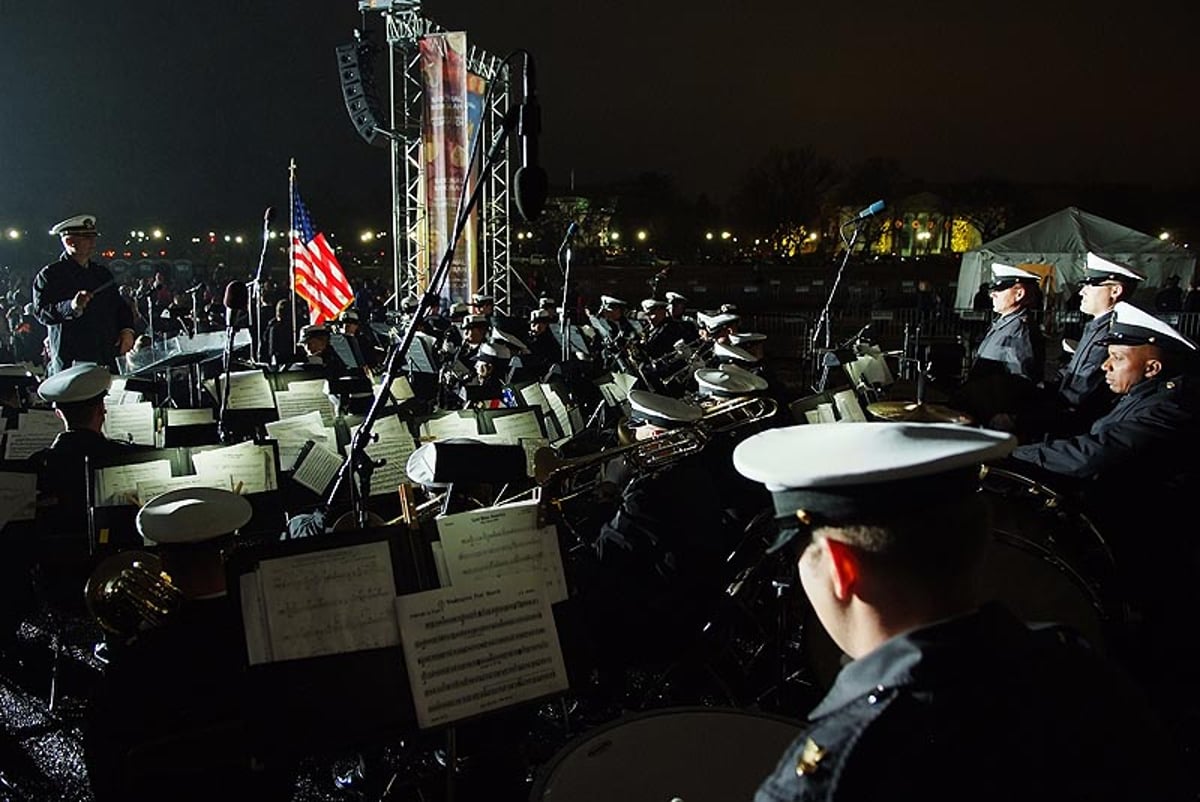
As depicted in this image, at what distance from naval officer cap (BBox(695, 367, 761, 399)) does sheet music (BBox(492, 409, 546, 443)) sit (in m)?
1.27

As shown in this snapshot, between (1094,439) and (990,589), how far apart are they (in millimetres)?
1369

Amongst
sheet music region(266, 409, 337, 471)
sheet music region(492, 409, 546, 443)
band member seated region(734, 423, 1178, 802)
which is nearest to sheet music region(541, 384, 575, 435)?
sheet music region(492, 409, 546, 443)

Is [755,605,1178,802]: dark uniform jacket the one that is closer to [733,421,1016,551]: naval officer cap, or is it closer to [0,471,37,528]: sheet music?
[733,421,1016,551]: naval officer cap

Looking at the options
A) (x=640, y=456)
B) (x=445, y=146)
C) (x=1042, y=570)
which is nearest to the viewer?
(x=1042, y=570)

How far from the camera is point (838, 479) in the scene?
1.55 m

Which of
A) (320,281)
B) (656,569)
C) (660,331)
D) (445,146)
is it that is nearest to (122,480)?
(656,569)

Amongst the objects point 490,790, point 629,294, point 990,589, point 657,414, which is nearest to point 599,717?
point 490,790

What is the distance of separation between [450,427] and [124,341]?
4.66 metres

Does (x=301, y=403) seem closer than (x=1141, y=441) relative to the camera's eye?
No

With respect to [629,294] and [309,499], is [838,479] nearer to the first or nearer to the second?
[309,499]

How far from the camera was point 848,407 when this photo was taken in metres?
6.10

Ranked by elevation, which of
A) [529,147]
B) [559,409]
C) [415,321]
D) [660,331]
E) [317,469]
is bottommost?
[660,331]

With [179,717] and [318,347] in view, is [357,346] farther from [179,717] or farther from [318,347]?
[179,717]

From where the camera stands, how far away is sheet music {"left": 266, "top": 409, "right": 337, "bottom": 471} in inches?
221
